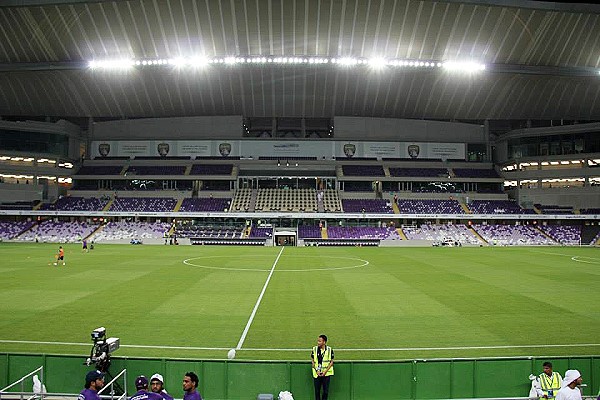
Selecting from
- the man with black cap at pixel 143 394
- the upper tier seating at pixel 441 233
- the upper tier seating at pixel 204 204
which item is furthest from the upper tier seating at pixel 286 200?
the man with black cap at pixel 143 394

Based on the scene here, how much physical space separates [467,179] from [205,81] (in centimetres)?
4627

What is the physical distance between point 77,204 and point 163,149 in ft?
57.8

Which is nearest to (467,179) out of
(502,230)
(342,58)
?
(502,230)

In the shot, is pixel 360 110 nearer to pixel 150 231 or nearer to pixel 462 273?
pixel 150 231

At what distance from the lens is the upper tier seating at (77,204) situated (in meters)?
72.2

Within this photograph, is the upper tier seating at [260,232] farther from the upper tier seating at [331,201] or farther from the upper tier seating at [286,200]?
the upper tier seating at [331,201]

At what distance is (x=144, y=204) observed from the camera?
7438cm

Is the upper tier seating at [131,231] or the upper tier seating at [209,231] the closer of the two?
the upper tier seating at [131,231]

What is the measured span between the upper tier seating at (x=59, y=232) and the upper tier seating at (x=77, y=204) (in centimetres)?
240

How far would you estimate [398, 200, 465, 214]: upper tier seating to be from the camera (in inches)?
2861

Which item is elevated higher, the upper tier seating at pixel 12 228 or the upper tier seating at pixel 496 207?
the upper tier seating at pixel 496 207

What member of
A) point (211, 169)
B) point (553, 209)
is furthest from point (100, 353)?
point (553, 209)

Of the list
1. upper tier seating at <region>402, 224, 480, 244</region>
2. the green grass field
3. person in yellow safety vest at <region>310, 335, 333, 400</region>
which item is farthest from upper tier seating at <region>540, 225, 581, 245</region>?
person in yellow safety vest at <region>310, 335, 333, 400</region>

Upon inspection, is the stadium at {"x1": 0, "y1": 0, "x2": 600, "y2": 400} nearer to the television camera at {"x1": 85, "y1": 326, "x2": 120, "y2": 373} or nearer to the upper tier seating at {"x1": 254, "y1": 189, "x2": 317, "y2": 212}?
the television camera at {"x1": 85, "y1": 326, "x2": 120, "y2": 373}
